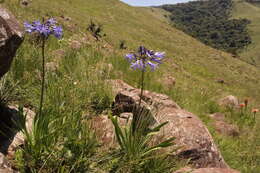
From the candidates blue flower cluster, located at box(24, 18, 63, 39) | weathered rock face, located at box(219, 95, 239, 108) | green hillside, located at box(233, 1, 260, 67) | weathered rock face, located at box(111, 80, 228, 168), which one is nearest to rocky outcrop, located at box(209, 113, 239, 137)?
weathered rock face, located at box(219, 95, 239, 108)

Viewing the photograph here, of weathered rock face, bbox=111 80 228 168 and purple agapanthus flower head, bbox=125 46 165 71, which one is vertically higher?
purple agapanthus flower head, bbox=125 46 165 71

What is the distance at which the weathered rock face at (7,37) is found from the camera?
8.87 ft

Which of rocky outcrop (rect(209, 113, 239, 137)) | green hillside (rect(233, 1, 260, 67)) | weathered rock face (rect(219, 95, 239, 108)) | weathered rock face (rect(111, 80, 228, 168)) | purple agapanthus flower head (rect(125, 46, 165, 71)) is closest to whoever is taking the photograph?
purple agapanthus flower head (rect(125, 46, 165, 71))

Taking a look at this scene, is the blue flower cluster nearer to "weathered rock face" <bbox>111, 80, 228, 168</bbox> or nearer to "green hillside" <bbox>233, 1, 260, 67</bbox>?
"weathered rock face" <bbox>111, 80, 228, 168</bbox>

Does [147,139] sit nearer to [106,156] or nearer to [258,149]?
[106,156]

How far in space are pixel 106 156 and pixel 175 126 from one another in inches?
66.0

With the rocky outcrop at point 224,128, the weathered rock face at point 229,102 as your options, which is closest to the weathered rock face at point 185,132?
the rocky outcrop at point 224,128

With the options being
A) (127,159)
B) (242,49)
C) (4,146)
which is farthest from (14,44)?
(242,49)

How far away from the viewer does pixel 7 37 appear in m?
2.73

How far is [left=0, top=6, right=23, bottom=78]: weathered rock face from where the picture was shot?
2.71 metres

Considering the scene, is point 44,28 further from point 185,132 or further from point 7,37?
point 185,132

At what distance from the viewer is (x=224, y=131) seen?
697 centimetres

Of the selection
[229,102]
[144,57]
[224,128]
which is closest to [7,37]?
[144,57]

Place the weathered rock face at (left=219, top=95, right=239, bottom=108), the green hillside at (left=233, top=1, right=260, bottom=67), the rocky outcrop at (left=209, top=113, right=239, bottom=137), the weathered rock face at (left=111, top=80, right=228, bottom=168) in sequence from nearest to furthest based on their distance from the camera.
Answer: the weathered rock face at (left=111, top=80, right=228, bottom=168) < the rocky outcrop at (left=209, top=113, right=239, bottom=137) < the weathered rock face at (left=219, top=95, right=239, bottom=108) < the green hillside at (left=233, top=1, right=260, bottom=67)
